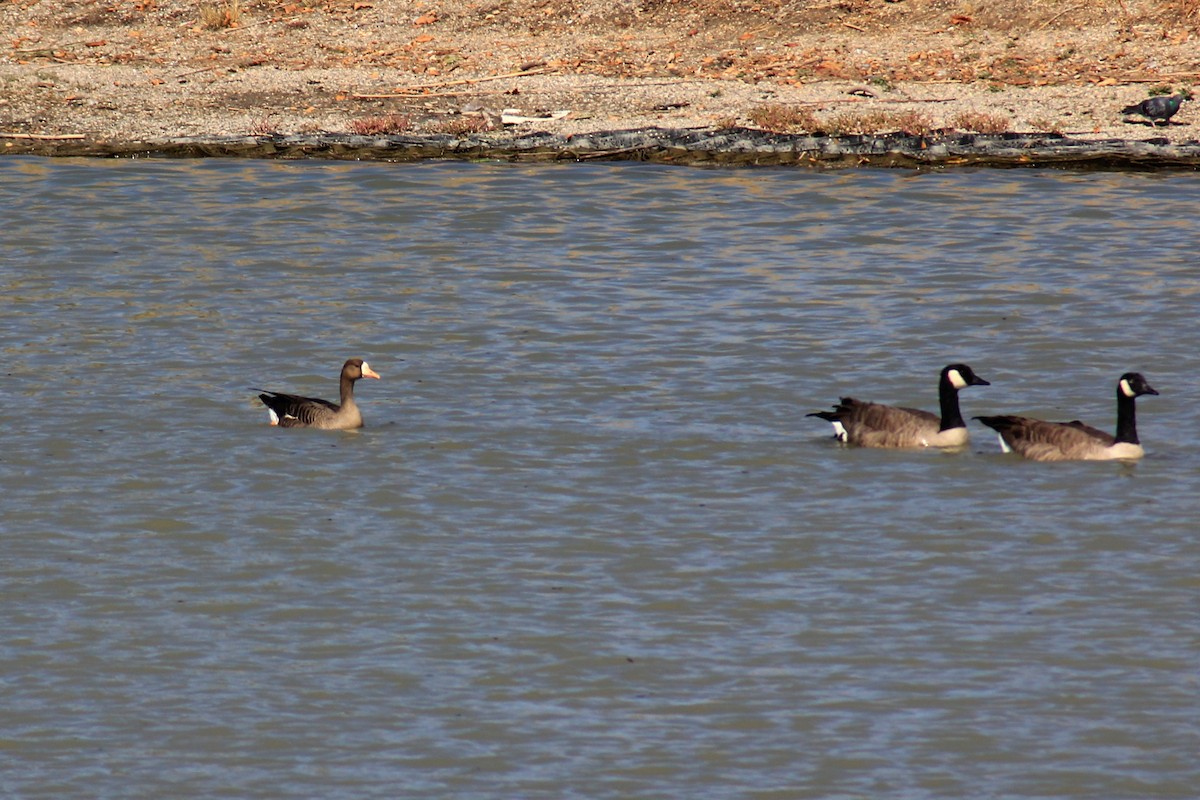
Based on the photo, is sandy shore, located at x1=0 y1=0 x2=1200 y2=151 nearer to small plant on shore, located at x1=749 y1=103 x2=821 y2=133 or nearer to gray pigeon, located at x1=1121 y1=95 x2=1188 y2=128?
small plant on shore, located at x1=749 y1=103 x2=821 y2=133

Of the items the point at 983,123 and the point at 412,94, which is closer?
the point at 983,123

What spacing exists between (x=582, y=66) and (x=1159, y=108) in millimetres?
7975

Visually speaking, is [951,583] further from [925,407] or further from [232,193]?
[232,193]

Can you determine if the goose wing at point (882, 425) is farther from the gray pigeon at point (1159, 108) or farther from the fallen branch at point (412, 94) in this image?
the fallen branch at point (412, 94)

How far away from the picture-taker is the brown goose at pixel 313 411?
14.4 metres

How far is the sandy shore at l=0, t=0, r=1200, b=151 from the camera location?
23.8 meters

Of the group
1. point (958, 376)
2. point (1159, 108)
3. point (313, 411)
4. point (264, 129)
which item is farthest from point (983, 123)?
point (313, 411)

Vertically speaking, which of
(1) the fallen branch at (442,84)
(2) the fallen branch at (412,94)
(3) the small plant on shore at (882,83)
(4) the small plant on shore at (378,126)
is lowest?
(4) the small plant on shore at (378,126)

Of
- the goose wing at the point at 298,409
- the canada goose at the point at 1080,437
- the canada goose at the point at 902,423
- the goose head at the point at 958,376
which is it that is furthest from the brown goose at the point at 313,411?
the canada goose at the point at 1080,437

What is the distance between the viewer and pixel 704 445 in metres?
13.8

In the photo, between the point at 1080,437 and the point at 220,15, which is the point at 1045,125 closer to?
the point at 1080,437

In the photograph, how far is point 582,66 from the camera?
2578 centimetres

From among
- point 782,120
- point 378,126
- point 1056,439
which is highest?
point 378,126

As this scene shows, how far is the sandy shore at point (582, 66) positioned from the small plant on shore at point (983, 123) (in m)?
0.03
